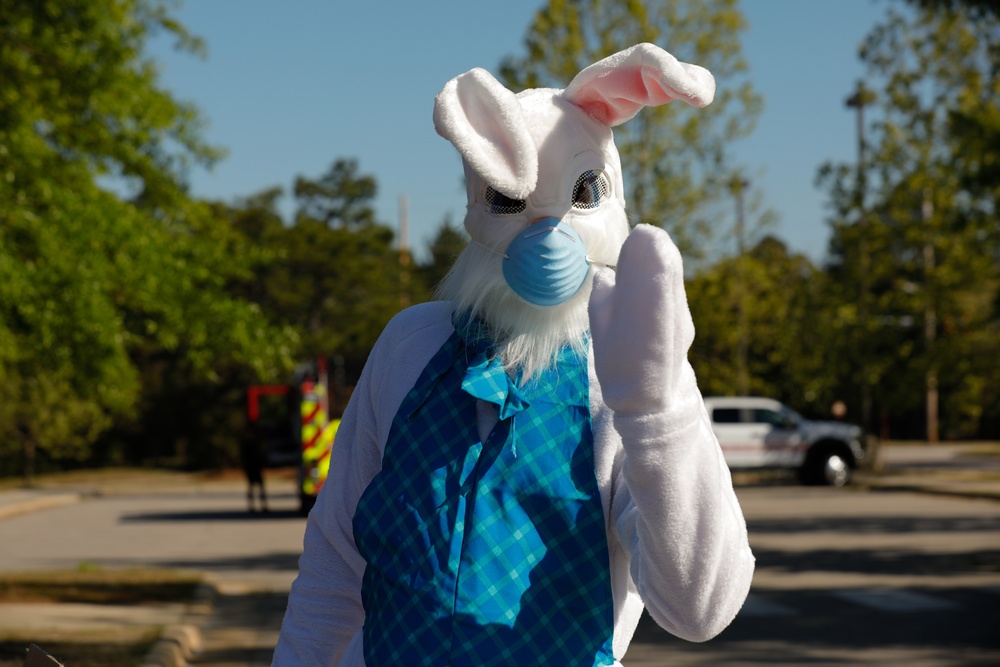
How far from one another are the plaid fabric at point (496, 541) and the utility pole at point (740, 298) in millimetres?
22645

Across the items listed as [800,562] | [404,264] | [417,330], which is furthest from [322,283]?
[417,330]

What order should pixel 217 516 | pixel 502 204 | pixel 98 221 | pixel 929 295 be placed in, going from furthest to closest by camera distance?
pixel 929 295 → pixel 217 516 → pixel 98 221 → pixel 502 204

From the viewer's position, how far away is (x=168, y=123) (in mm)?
8547

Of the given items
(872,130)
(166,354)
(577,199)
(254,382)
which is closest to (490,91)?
(577,199)

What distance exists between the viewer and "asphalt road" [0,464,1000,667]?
27.2 ft

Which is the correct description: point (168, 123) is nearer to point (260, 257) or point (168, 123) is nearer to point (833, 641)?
point (260, 257)

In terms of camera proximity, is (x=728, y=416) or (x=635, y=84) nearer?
(x=635, y=84)

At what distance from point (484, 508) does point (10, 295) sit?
597 cm

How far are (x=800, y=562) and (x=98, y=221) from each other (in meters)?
7.69

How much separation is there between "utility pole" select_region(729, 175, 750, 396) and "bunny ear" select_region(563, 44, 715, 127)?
2241 centimetres

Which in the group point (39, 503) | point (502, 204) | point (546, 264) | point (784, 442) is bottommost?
point (39, 503)

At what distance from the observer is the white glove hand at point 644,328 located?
65.9 inches

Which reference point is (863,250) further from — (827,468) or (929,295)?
(827,468)

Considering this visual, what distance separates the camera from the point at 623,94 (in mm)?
2113
